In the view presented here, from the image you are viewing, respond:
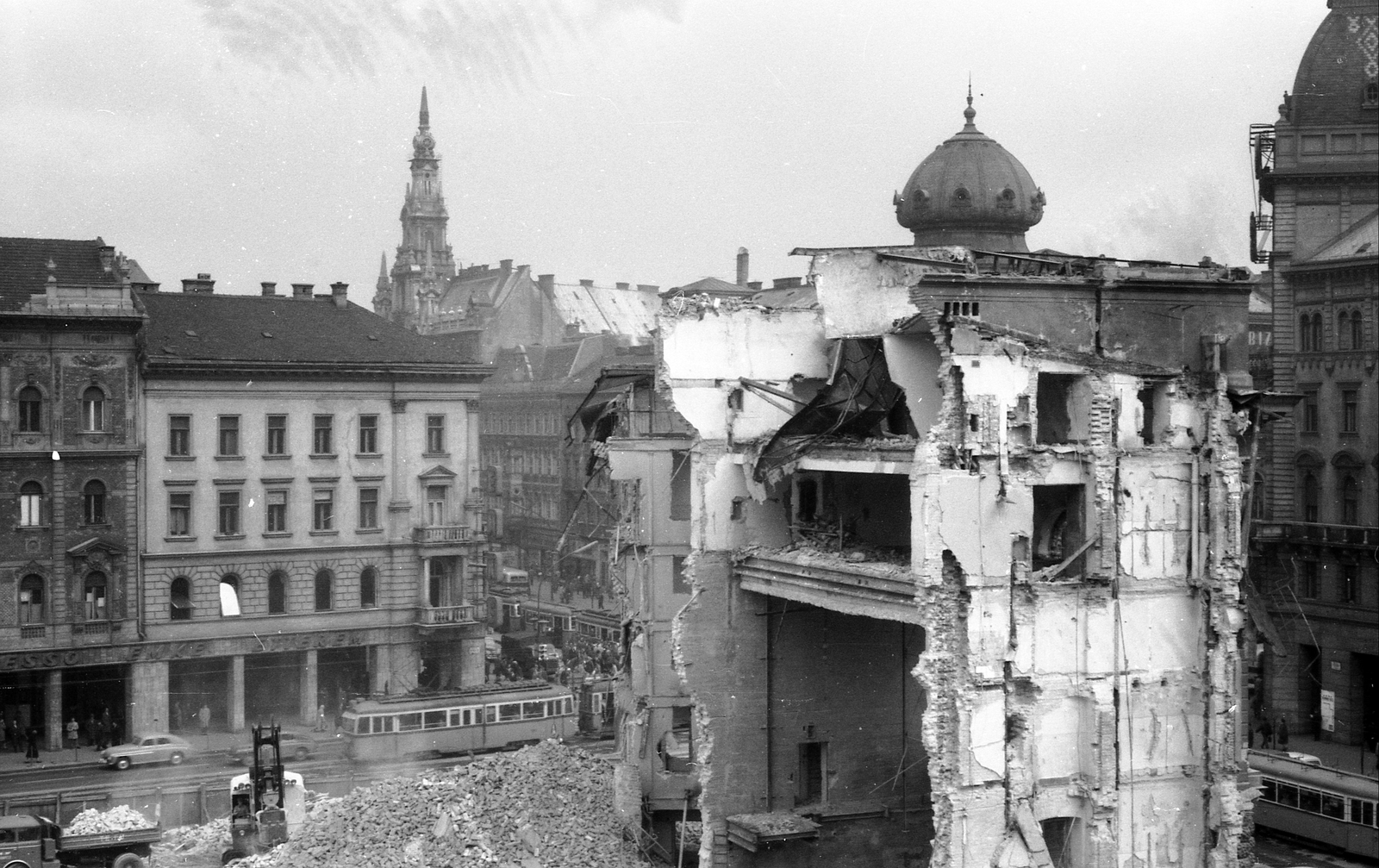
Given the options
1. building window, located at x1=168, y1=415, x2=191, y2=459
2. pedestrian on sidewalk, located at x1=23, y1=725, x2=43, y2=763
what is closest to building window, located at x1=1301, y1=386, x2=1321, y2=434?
building window, located at x1=168, y1=415, x2=191, y2=459

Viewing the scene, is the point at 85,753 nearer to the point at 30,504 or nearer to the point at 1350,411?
the point at 30,504

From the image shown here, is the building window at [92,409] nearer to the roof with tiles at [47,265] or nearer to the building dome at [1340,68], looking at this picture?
the roof with tiles at [47,265]

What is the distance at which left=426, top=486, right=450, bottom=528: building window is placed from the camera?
54.0 meters

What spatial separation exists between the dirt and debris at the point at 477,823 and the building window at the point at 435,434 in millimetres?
22424

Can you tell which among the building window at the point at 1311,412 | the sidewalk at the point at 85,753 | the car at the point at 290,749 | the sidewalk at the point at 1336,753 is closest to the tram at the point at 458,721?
the car at the point at 290,749

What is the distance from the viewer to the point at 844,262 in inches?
1064

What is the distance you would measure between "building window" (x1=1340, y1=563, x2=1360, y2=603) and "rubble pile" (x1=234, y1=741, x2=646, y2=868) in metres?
21.0

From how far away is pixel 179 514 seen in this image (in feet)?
165

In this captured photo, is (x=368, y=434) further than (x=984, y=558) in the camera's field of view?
Yes

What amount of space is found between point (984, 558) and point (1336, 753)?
849 inches

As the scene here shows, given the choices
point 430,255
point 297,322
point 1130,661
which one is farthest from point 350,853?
point 430,255

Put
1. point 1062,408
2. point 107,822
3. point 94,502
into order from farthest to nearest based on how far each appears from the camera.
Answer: point 94,502 → point 107,822 → point 1062,408

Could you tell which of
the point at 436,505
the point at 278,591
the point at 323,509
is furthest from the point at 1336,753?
the point at 278,591

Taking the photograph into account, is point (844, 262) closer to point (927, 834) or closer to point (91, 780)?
point (927, 834)
